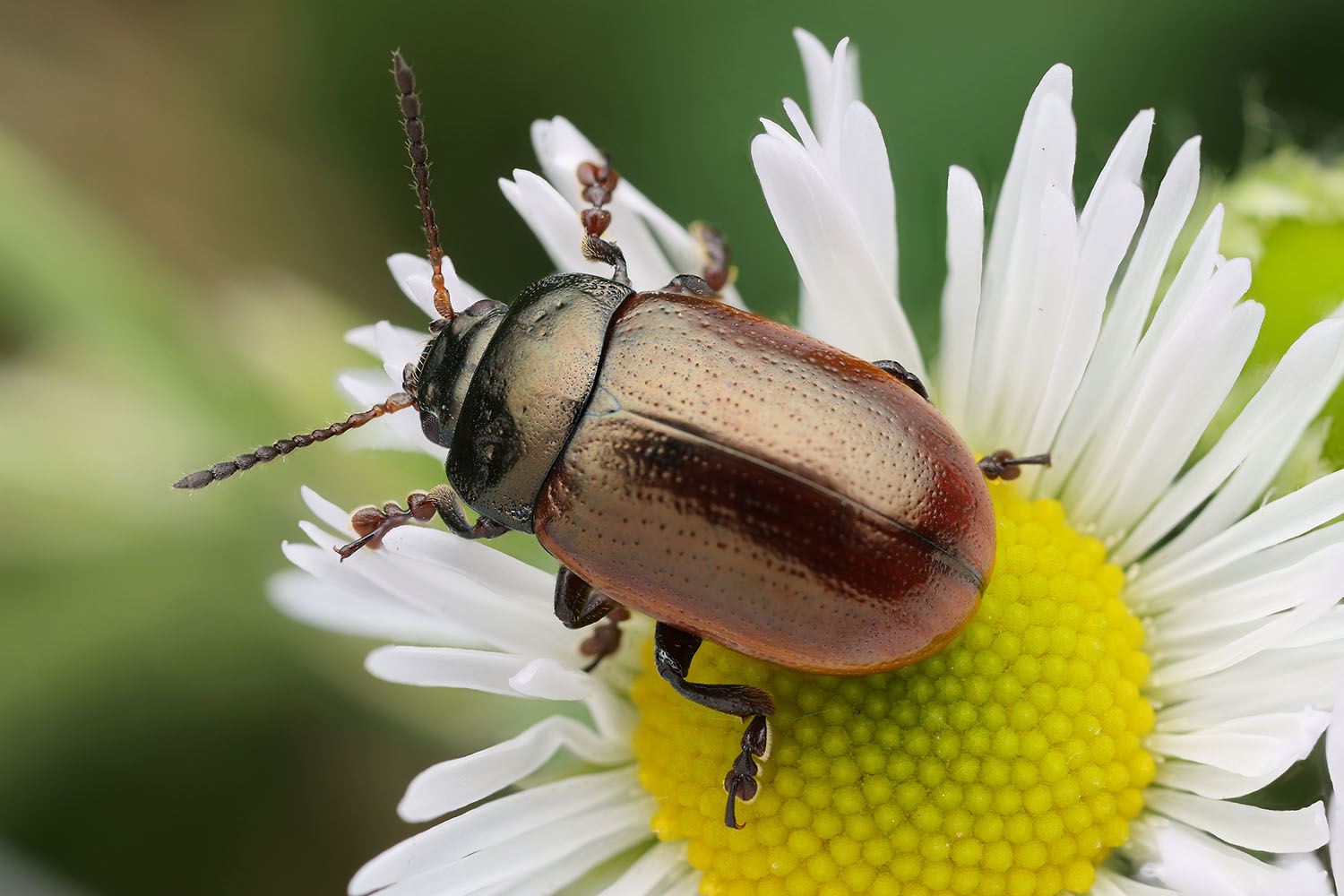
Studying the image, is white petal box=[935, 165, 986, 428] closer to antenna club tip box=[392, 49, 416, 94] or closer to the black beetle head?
the black beetle head

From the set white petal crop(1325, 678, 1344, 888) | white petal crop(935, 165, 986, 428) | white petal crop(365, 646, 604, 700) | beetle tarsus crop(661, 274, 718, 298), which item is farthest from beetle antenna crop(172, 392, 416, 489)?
white petal crop(1325, 678, 1344, 888)

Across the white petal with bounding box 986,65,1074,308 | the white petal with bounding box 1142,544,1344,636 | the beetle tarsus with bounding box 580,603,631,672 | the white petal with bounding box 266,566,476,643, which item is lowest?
the white petal with bounding box 266,566,476,643

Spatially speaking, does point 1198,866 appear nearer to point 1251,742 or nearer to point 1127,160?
point 1251,742

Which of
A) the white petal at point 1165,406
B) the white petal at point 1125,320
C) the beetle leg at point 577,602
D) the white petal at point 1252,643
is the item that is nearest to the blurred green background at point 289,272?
the beetle leg at point 577,602

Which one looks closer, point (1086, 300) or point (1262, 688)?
point (1262, 688)

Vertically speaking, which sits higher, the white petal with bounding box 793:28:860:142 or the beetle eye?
the white petal with bounding box 793:28:860:142

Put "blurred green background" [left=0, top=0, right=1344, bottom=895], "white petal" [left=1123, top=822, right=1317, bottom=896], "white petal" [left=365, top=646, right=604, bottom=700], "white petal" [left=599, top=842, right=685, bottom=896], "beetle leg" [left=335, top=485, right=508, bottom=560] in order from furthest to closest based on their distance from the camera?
"blurred green background" [left=0, top=0, right=1344, bottom=895]
"white petal" [left=599, top=842, right=685, bottom=896]
"beetle leg" [left=335, top=485, right=508, bottom=560]
"white petal" [left=365, top=646, right=604, bottom=700]
"white petal" [left=1123, top=822, right=1317, bottom=896]

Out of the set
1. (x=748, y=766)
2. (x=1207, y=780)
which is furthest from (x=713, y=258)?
(x=1207, y=780)
